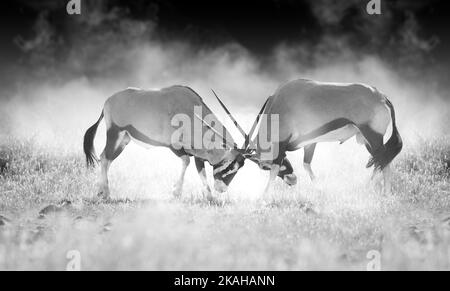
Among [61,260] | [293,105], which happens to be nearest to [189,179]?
[293,105]

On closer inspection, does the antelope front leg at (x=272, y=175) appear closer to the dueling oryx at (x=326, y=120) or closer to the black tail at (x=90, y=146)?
the dueling oryx at (x=326, y=120)

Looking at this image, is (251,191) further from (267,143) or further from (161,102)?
(161,102)

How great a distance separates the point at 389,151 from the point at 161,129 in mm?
4040

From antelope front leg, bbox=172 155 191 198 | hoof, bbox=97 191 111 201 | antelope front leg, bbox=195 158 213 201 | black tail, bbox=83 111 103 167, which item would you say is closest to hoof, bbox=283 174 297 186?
antelope front leg, bbox=195 158 213 201

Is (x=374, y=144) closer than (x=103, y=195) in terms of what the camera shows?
Yes

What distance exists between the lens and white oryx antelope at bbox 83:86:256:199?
9.24 m

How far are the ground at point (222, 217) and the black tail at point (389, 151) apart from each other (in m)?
0.42

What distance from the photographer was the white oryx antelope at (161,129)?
9242 millimetres

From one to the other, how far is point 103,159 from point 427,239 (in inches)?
223

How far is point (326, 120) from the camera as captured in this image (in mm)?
9375

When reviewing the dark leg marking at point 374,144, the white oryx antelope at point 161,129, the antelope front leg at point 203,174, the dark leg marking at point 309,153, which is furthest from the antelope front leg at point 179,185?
the dark leg marking at point 374,144

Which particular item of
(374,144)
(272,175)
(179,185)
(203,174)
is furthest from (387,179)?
(179,185)

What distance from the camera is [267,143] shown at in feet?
31.6

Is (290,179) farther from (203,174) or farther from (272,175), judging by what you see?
(203,174)
